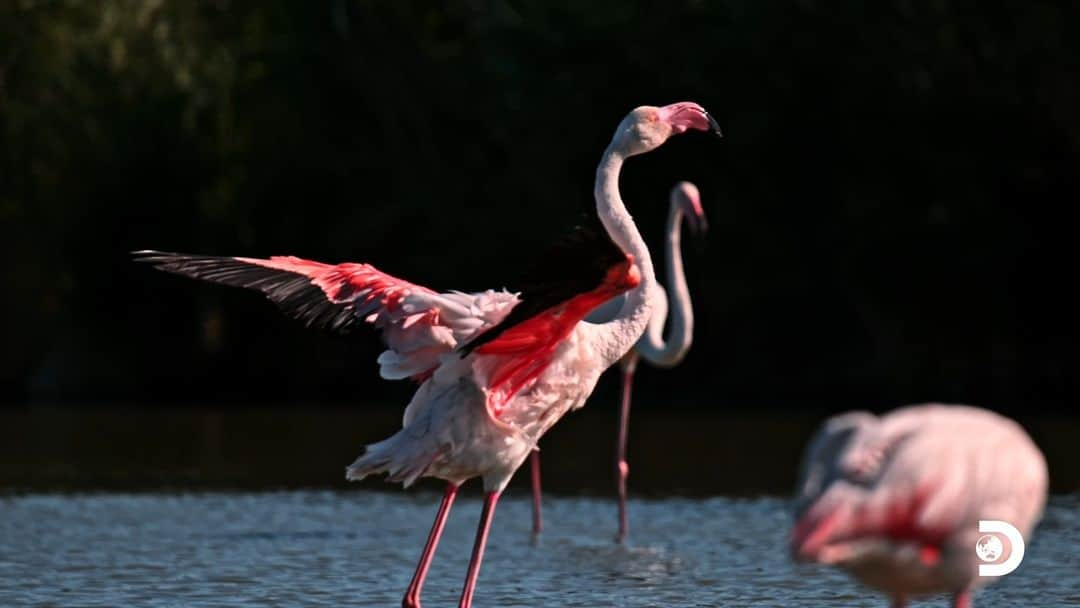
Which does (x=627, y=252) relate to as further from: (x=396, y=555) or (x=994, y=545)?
(x=396, y=555)

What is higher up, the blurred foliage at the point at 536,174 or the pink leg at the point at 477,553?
the blurred foliage at the point at 536,174

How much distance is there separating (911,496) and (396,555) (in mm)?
5193

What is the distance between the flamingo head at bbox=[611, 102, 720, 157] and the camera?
7633 mm

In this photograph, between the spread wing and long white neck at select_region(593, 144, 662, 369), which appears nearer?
long white neck at select_region(593, 144, 662, 369)

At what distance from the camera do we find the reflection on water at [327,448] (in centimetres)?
1432

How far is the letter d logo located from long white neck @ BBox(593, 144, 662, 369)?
1698 millimetres

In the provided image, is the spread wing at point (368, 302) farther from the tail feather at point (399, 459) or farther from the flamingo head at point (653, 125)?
the flamingo head at point (653, 125)

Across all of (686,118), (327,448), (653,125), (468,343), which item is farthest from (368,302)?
(327,448)

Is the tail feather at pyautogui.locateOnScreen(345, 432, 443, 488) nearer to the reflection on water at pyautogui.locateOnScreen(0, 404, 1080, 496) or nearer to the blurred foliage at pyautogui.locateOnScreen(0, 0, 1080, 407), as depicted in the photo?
the reflection on water at pyautogui.locateOnScreen(0, 404, 1080, 496)

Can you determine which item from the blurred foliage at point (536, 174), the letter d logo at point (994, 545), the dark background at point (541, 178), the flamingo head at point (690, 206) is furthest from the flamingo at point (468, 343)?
the blurred foliage at point (536, 174)

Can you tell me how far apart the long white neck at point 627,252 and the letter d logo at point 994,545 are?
1.70 m

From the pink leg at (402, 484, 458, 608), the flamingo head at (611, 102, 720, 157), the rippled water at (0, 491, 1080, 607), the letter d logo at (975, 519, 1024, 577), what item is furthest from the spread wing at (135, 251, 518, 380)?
the letter d logo at (975, 519, 1024, 577)

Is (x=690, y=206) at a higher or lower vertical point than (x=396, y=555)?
higher

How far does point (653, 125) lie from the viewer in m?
7.65
